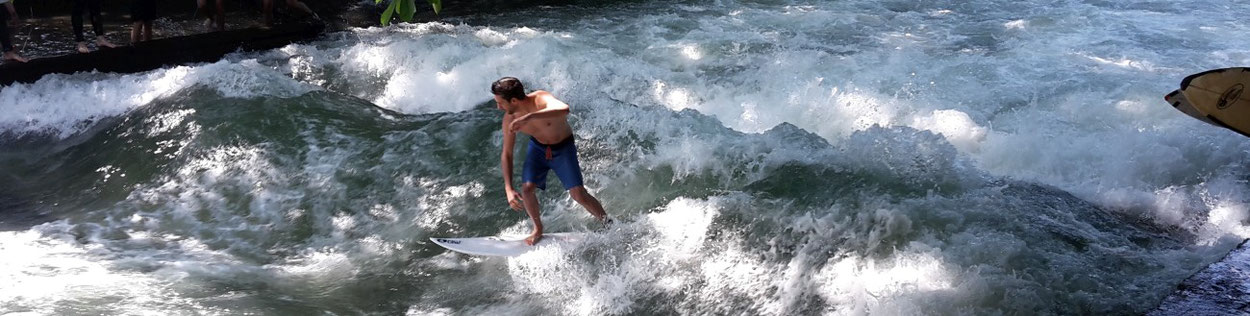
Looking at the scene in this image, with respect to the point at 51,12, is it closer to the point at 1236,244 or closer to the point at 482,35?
the point at 482,35

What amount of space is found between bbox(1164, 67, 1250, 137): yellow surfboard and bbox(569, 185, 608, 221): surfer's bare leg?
3.08 meters

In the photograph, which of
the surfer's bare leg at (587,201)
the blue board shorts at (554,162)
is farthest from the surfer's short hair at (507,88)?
the surfer's bare leg at (587,201)

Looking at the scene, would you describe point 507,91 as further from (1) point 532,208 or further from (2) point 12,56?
(2) point 12,56

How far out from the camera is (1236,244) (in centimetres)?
514

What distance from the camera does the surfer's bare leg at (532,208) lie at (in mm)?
5311

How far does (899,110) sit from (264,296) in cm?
531

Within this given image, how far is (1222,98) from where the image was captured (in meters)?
4.34

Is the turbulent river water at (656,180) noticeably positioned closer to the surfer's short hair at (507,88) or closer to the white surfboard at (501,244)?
the white surfboard at (501,244)

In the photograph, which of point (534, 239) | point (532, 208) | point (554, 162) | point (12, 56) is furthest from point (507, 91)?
point (12, 56)

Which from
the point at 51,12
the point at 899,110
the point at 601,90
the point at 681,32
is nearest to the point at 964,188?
the point at 899,110

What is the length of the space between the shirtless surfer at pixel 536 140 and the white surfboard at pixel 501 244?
0.07m

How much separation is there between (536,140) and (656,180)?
4.33ft

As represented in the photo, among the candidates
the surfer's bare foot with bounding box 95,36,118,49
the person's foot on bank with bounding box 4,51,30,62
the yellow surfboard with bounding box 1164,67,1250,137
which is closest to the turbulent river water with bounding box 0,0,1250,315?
the person's foot on bank with bounding box 4,51,30,62

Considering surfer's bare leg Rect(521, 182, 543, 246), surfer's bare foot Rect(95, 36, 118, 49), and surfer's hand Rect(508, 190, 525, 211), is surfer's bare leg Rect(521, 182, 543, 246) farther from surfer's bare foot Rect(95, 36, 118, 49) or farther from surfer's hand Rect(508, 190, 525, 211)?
surfer's bare foot Rect(95, 36, 118, 49)
